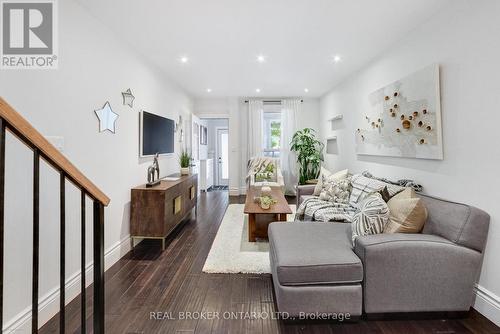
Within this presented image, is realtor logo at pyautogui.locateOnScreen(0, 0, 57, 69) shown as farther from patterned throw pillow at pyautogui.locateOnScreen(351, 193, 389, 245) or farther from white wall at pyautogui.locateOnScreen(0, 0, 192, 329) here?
patterned throw pillow at pyautogui.locateOnScreen(351, 193, 389, 245)

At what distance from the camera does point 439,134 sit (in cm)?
224

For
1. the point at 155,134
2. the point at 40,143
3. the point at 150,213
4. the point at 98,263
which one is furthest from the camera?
the point at 155,134

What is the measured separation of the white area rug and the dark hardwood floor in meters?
0.09

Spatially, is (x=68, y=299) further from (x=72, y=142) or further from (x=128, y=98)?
(x=128, y=98)

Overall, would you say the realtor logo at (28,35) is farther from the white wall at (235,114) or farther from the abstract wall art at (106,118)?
A: the white wall at (235,114)

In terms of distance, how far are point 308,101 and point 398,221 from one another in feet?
15.9

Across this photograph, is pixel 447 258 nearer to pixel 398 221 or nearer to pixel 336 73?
pixel 398 221

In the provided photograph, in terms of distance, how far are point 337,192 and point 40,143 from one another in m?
3.11

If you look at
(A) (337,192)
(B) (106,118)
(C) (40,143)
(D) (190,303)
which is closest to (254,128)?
(A) (337,192)

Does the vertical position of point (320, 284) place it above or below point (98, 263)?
below

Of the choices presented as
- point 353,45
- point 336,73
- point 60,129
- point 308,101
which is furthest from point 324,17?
point 308,101

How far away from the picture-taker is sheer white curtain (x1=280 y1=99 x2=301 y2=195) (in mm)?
6262

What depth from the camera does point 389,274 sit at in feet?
5.68

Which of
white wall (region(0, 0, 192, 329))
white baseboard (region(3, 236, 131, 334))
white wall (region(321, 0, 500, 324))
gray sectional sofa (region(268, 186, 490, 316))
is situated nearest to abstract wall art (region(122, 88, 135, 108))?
white wall (region(0, 0, 192, 329))
